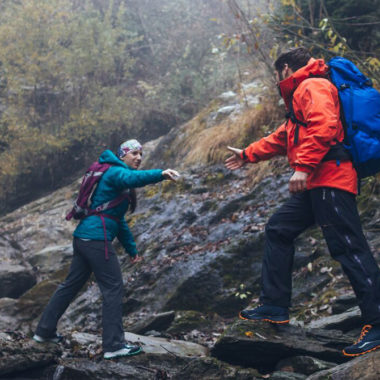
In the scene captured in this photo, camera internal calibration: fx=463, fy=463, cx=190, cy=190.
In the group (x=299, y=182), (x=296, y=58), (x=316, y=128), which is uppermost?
(x=296, y=58)

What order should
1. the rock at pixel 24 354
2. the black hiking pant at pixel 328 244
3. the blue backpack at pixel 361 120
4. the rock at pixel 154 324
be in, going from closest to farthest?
the black hiking pant at pixel 328 244
the blue backpack at pixel 361 120
the rock at pixel 24 354
the rock at pixel 154 324

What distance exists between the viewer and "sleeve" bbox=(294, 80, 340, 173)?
3.61 metres

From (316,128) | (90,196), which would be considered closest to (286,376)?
(316,128)

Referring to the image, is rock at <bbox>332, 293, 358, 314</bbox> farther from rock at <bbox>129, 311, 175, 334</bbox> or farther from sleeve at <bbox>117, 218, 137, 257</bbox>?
sleeve at <bbox>117, 218, 137, 257</bbox>

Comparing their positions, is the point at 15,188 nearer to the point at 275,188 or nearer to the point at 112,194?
the point at 275,188

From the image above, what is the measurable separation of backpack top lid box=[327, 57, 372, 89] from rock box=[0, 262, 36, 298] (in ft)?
25.7

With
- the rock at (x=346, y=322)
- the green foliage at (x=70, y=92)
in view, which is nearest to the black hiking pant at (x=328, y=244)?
the rock at (x=346, y=322)

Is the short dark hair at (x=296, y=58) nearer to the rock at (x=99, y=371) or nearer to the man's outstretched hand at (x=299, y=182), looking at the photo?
the man's outstretched hand at (x=299, y=182)

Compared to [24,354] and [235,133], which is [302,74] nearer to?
[24,354]

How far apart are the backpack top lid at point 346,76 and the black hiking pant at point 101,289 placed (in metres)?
2.70

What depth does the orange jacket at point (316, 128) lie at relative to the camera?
11.9 feet

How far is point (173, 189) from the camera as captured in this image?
395 inches

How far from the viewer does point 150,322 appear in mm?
6102

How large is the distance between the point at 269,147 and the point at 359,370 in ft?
7.11
